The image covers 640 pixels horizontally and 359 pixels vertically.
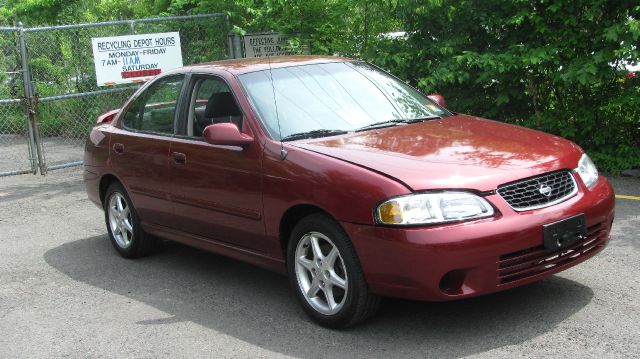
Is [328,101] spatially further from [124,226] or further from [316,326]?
[124,226]

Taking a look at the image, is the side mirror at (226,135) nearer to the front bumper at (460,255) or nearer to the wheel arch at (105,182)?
the front bumper at (460,255)

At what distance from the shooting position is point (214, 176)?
5637mm

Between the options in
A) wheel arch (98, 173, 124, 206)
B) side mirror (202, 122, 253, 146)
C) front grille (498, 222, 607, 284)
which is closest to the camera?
front grille (498, 222, 607, 284)

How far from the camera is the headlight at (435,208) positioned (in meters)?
4.35

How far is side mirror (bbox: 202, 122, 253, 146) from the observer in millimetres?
5270

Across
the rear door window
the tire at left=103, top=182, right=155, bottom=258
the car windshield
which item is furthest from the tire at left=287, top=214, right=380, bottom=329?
the tire at left=103, top=182, right=155, bottom=258

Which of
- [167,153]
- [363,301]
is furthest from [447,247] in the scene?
[167,153]

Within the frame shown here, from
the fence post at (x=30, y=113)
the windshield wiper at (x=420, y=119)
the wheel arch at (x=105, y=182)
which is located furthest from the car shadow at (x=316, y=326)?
the fence post at (x=30, y=113)

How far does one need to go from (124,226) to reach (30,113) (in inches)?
195

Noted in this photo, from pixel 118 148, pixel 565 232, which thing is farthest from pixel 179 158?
pixel 565 232

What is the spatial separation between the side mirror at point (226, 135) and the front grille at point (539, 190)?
1.74 meters

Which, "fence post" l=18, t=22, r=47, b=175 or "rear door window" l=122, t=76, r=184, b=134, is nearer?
"rear door window" l=122, t=76, r=184, b=134

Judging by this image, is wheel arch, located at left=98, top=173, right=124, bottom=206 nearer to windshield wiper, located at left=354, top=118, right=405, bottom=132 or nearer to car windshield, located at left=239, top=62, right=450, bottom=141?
car windshield, located at left=239, top=62, right=450, bottom=141

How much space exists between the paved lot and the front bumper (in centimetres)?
35
